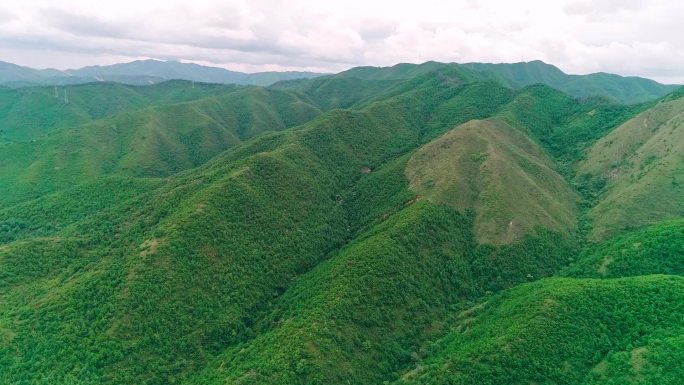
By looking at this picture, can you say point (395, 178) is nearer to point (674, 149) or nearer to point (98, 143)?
point (674, 149)

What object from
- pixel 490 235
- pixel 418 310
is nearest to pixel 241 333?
pixel 418 310

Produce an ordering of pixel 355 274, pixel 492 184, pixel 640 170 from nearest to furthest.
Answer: pixel 355 274 → pixel 492 184 → pixel 640 170

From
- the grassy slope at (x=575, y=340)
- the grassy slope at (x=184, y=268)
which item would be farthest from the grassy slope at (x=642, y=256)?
the grassy slope at (x=575, y=340)

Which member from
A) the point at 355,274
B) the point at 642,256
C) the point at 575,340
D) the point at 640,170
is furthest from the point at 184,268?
the point at 640,170

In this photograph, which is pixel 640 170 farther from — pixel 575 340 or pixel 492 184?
pixel 575 340

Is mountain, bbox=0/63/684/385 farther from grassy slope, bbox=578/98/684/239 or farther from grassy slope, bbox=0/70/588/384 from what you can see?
grassy slope, bbox=578/98/684/239

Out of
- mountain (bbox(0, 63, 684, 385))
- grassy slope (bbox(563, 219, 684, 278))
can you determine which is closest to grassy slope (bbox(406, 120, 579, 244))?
mountain (bbox(0, 63, 684, 385))
